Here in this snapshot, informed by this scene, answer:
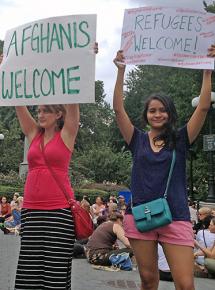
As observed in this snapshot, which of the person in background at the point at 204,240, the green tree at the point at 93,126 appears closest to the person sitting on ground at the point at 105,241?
the person in background at the point at 204,240

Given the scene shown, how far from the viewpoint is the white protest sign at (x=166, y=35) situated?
483 cm

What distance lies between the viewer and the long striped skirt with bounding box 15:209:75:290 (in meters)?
4.04

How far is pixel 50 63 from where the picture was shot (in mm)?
4555

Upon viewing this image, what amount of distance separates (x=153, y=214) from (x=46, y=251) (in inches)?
31.7

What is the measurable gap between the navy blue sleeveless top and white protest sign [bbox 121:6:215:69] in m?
0.93

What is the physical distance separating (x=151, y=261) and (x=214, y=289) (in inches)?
172

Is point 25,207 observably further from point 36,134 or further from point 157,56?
point 157,56

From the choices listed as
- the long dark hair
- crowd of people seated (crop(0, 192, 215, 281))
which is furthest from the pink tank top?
crowd of people seated (crop(0, 192, 215, 281))

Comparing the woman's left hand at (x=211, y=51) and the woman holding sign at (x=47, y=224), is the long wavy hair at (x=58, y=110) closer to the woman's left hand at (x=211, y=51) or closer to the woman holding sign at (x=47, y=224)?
the woman holding sign at (x=47, y=224)

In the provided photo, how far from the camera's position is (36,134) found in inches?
173

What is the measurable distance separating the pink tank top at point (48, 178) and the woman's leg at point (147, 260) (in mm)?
595

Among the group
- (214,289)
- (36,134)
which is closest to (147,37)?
(36,134)

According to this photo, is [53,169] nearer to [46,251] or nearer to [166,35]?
[46,251]

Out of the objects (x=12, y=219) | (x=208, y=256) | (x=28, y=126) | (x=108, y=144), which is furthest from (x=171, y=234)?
(x=108, y=144)
